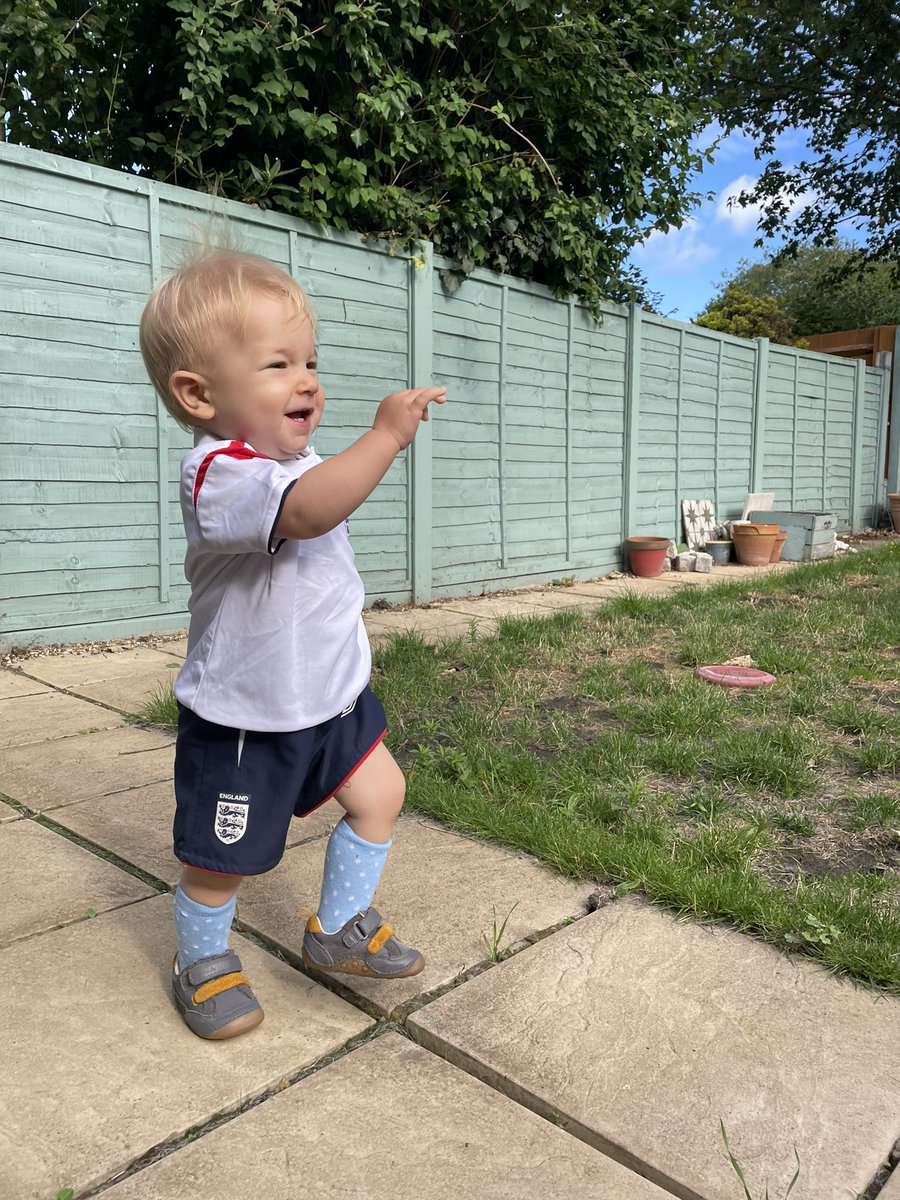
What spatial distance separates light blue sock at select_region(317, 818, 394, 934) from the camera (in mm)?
1745

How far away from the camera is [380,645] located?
4.91m

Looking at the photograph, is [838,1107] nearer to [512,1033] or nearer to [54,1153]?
[512,1033]

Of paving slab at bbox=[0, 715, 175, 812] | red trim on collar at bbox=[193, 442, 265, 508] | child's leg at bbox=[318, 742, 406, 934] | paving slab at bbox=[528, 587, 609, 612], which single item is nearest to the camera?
red trim on collar at bbox=[193, 442, 265, 508]

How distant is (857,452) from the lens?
1329cm

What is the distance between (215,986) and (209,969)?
0.11 feet

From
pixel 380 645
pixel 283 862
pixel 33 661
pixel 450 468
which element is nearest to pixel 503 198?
pixel 450 468

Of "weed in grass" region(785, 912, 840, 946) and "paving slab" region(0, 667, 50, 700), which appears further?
"paving slab" region(0, 667, 50, 700)

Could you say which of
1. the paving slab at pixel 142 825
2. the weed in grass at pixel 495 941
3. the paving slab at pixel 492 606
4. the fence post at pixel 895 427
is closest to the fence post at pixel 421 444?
the paving slab at pixel 492 606

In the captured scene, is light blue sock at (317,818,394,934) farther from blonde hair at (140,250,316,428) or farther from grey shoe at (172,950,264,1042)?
blonde hair at (140,250,316,428)

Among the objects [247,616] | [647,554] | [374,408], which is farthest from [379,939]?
[647,554]

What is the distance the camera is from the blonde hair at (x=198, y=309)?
5.00 ft

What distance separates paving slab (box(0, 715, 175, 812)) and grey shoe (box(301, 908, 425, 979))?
133 centimetres

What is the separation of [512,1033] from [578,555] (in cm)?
688

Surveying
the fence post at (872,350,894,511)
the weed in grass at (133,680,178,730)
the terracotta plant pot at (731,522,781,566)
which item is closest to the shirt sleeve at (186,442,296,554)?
the weed in grass at (133,680,178,730)
